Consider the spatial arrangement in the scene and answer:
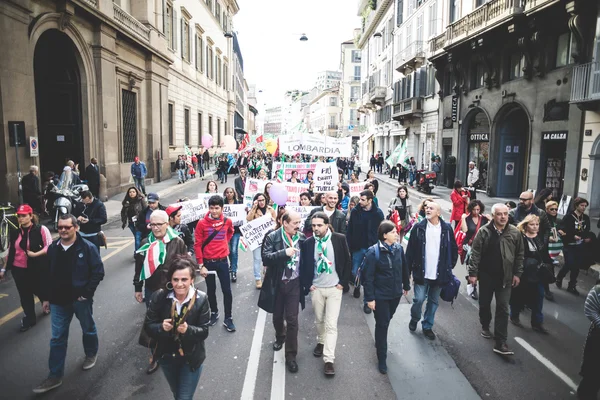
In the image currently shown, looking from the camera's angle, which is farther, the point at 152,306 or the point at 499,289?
the point at 499,289

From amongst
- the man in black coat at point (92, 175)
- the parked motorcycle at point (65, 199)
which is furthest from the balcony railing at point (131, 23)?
the parked motorcycle at point (65, 199)

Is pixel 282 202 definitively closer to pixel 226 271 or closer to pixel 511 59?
pixel 226 271

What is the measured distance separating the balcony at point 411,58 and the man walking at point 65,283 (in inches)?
1142

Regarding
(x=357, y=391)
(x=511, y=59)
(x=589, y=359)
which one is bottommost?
(x=357, y=391)

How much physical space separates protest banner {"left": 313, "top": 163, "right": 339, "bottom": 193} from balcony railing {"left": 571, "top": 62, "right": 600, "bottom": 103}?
9493 millimetres

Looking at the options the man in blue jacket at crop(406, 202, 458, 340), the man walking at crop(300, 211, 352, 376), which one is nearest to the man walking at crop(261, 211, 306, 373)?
the man walking at crop(300, 211, 352, 376)

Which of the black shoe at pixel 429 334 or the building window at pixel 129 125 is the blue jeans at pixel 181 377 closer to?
the black shoe at pixel 429 334

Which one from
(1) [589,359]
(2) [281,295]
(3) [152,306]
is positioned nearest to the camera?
(3) [152,306]

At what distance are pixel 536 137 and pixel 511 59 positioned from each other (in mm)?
4379

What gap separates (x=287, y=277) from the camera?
16.1ft

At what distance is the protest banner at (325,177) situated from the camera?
10.5 meters

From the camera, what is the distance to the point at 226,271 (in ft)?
19.4

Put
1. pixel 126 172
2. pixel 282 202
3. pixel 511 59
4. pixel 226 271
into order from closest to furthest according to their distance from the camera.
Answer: pixel 226 271 < pixel 282 202 < pixel 511 59 < pixel 126 172

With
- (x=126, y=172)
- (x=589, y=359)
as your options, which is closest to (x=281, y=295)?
(x=589, y=359)
